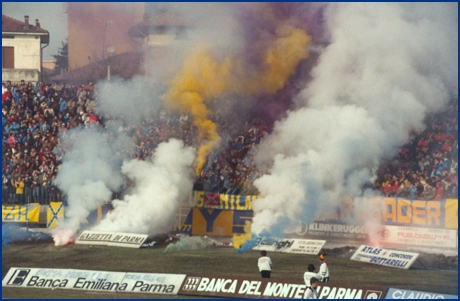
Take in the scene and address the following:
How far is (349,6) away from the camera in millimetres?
29156

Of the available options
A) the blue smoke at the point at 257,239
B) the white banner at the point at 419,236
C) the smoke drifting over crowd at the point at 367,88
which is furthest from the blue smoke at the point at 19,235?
the white banner at the point at 419,236

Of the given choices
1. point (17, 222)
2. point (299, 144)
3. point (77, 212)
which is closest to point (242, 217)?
point (299, 144)

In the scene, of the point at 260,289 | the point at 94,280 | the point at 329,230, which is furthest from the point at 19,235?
the point at 260,289

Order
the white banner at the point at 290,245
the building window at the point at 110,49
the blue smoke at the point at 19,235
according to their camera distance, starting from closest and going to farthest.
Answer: the white banner at the point at 290,245
the blue smoke at the point at 19,235
the building window at the point at 110,49

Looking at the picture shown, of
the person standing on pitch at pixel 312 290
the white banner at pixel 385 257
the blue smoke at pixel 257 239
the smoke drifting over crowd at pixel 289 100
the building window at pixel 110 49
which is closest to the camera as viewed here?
the person standing on pitch at pixel 312 290

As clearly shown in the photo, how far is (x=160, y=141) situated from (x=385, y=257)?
957 centimetres

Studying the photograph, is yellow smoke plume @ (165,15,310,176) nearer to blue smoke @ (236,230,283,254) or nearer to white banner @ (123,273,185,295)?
blue smoke @ (236,230,283,254)

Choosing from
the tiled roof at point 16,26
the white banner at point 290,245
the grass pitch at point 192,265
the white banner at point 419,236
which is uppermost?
the tiled roof at point 16,26

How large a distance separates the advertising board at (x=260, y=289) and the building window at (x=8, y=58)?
16.6m

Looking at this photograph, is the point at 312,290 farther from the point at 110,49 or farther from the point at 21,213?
the point at 110,49

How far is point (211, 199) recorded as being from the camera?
28516 millimetres

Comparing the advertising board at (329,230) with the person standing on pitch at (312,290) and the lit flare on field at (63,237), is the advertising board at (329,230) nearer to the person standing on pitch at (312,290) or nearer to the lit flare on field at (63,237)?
the lit flare on field at (63,237)

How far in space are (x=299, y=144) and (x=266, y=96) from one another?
313cm

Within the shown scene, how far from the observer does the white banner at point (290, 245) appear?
2605cm
